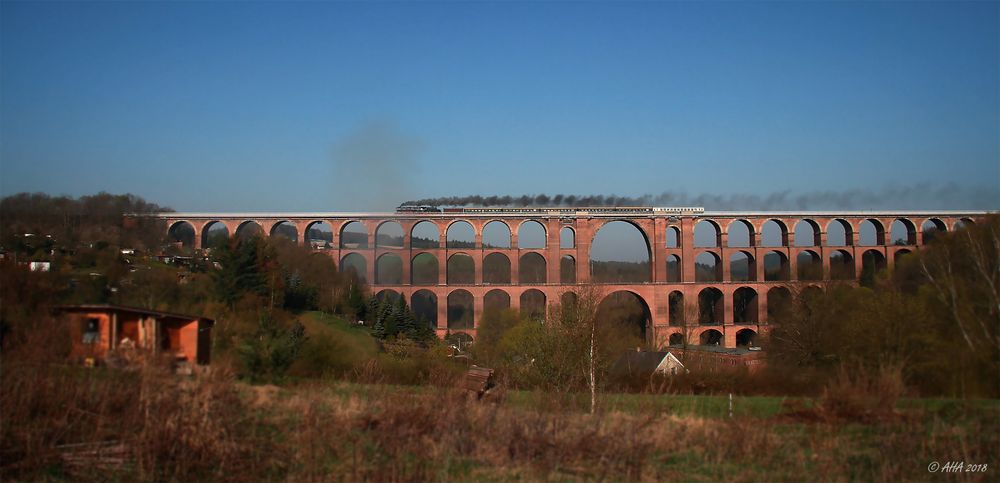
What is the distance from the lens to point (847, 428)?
7.52m

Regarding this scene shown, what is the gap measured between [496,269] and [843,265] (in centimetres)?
2199

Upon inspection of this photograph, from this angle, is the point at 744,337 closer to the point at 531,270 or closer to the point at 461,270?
the point at 531,270

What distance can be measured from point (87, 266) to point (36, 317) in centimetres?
1164

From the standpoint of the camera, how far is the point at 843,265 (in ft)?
139

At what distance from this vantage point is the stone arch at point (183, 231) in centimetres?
3750

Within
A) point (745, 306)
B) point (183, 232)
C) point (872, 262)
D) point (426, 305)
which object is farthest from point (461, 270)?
point (872, 262)

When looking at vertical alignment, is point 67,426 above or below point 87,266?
below

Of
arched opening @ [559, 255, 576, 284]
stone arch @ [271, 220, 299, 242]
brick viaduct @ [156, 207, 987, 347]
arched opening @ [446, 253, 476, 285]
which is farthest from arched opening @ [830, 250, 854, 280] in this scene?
stone arch @ [271, 220, 299, 242]

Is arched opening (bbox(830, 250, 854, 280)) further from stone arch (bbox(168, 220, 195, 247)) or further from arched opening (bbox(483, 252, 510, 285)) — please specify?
stone arch (bbox(168, 220, 195, 247))

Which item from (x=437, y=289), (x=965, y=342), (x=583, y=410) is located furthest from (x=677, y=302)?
(x=583, y=410)

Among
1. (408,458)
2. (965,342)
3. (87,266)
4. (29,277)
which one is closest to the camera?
(408,458)

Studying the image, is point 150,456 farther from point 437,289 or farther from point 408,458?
point 437,289

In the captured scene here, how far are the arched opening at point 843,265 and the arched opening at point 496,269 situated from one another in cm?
1931

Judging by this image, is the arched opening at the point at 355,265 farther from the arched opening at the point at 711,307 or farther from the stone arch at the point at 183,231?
the arched opening at the point at 711,307
